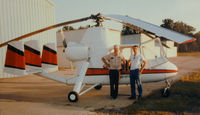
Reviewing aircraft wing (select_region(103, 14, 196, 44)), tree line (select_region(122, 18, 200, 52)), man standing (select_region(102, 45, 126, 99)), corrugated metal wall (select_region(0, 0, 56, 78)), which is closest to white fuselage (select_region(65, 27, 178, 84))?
man standing (select_region(102, 45, 126, 99))

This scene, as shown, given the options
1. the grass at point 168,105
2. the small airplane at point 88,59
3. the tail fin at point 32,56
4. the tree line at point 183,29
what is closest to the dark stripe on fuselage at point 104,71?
the small airplane at point 88,59

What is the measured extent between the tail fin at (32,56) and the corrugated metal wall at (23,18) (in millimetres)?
7982

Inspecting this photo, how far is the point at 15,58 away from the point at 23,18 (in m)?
9.68

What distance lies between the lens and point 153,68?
6.10 m

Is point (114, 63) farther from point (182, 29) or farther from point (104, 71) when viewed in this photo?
point (182, 29)

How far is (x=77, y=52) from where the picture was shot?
6.26 m

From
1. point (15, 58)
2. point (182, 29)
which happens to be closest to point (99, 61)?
point (15, 58)

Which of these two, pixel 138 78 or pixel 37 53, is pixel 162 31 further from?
pixel 37 53

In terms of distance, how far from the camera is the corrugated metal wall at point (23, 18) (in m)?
12.8

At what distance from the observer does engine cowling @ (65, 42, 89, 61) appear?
6250mm

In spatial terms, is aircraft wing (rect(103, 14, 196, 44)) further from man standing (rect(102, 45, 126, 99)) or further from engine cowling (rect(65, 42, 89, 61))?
engine cowling (rect(65, 42, 89, 61))

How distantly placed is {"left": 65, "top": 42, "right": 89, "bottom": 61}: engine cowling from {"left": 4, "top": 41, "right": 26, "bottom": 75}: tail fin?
5.23 ft

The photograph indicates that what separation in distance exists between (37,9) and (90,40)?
441 inches

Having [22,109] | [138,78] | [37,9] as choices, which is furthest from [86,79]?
[37,9]
